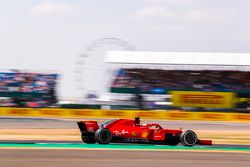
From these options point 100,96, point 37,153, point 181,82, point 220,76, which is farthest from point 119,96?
point 37,153

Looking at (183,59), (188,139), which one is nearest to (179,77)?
(183,59)

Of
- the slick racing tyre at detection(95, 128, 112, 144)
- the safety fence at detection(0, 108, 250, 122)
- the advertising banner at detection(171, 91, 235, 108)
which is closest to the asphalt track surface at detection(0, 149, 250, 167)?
the slick racing tyre at detection(95, 128, 112, 144)

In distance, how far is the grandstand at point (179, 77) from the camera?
39.9 meters

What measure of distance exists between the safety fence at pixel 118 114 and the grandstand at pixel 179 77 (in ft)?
11.4

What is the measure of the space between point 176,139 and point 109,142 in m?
1.98

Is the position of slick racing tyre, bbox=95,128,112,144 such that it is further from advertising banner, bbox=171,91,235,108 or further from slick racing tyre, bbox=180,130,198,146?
advertising banner, bbox=171,91,235,108

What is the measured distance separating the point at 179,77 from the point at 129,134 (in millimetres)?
29570

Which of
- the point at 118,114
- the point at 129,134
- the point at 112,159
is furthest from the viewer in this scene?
the point at 118,114

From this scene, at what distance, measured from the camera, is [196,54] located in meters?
43.2

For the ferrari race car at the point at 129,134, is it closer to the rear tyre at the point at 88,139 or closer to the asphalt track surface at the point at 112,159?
the rear tyre at the point at 88,139

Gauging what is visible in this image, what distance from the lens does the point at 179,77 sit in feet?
144

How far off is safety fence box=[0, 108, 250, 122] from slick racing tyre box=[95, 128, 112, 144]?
20.1 metres

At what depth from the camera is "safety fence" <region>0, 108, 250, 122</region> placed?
34906 millimetres

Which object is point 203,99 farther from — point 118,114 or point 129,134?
point 129,134
